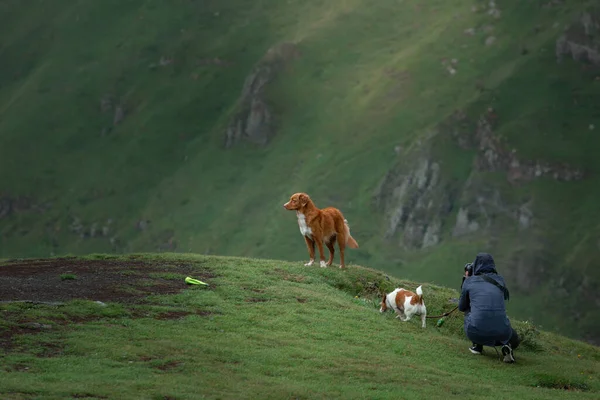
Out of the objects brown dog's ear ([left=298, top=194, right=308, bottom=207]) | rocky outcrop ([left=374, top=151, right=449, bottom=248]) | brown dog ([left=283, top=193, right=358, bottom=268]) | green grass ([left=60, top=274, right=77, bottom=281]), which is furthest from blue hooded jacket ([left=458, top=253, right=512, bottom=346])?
rocky outcrop ([left=374, top=151, right=449, bottom=248])

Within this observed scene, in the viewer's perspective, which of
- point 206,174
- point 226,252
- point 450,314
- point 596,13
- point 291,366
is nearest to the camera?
point 291,366

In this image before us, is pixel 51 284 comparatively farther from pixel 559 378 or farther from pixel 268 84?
pixel 268 84

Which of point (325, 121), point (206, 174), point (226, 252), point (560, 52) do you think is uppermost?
point (560, 52)

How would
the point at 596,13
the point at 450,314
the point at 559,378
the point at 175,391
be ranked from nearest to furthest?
the point at 175,391, the point at 559,378, the point at 450,314, the point at 596,13

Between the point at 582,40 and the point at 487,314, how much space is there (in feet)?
369

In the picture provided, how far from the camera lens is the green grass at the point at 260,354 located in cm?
1953

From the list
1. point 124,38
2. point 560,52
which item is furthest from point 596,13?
point 124,38

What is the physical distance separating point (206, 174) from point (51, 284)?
114598 mm

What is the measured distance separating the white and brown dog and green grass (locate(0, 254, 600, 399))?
13.1 inches

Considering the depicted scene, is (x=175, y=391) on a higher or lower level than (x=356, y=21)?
lower

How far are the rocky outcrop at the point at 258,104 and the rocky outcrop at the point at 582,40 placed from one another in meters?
38.9

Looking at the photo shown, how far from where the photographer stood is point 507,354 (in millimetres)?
24766

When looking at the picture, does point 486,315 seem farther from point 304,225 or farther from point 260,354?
point 304,225

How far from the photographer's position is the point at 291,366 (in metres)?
21.7
